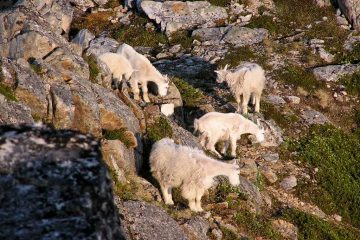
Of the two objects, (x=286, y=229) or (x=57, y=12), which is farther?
(x=57, y=12)

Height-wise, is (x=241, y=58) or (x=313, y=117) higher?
(x=241, y=58)

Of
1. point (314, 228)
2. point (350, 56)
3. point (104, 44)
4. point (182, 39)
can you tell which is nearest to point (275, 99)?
point (350, 56)

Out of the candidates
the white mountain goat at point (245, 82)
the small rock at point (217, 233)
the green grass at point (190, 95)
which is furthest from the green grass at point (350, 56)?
the small rock at point (217, 233)

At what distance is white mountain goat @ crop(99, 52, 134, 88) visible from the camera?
20594 millimetres

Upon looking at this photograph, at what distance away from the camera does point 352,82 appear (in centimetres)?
2970

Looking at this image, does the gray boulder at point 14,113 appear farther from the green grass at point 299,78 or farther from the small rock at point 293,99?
the green grass at point 299,78

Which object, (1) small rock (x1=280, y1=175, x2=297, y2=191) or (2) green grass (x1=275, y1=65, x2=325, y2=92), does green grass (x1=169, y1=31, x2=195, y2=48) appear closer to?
(2) green grass (x1=275, y1=65, x2=325, y2=92)

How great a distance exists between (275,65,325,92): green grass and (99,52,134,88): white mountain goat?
429 inches

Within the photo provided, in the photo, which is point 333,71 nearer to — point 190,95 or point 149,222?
point 190,95

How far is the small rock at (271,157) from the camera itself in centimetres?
2242

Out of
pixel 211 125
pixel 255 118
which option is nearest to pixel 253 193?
pixel 211 125

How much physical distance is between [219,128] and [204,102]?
5618mm

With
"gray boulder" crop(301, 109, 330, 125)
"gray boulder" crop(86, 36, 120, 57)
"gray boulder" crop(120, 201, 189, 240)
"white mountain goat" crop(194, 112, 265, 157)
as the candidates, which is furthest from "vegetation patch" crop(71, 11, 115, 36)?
"gray boulder" crop(120, 201, 189, 240)

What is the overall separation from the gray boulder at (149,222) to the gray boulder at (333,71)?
19.3 meters
